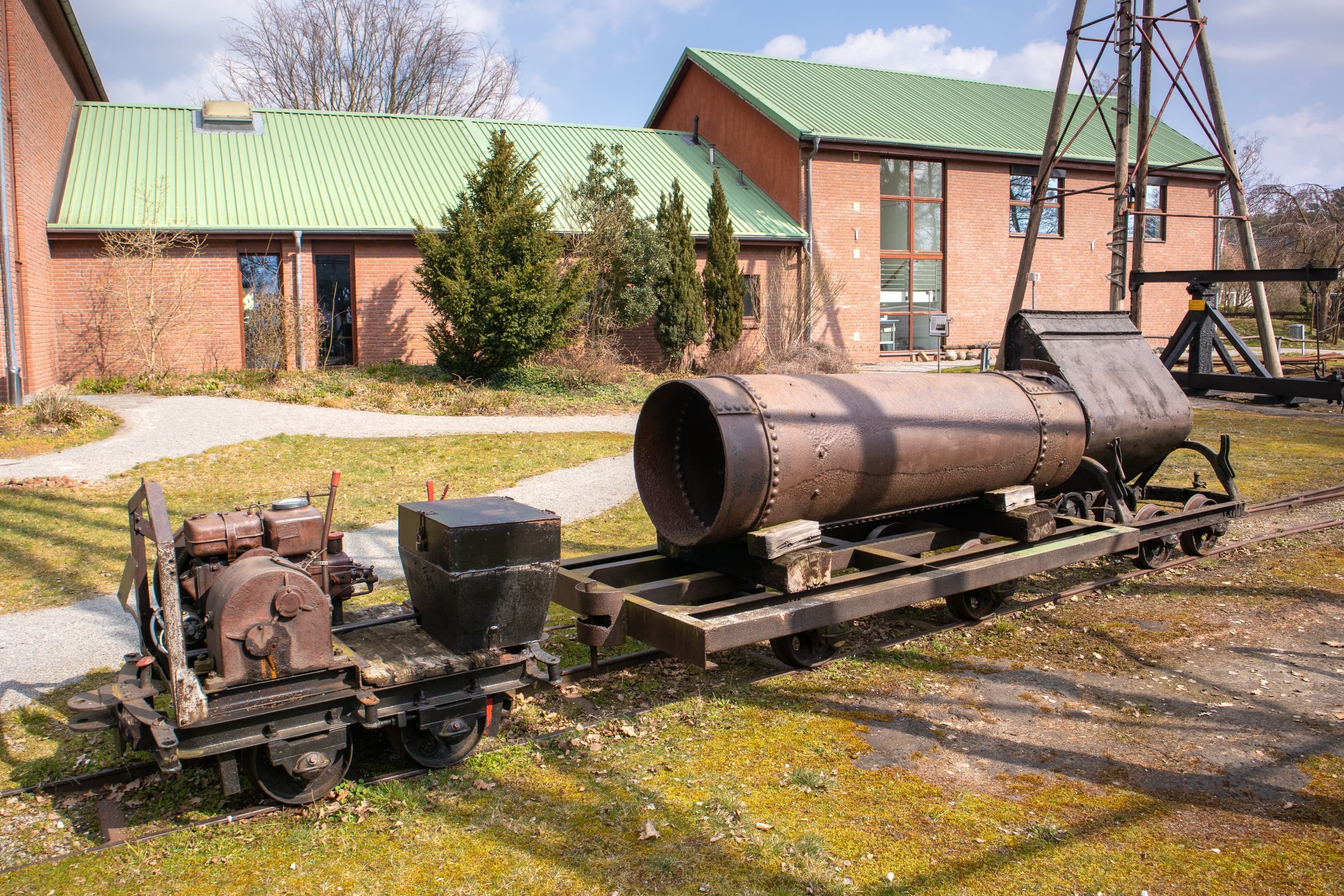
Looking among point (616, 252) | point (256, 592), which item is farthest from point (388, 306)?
point (256, 592)

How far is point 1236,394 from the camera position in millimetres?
20766

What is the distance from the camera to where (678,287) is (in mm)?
21844

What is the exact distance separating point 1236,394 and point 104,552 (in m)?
21.7

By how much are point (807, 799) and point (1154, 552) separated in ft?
17.5

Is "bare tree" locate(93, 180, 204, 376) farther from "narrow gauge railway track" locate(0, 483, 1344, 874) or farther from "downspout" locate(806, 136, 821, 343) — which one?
"narrow gauge railway track" locate(0, 483, 1344, 874)

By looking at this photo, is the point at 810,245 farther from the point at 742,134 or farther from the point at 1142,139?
the point at 1142,139

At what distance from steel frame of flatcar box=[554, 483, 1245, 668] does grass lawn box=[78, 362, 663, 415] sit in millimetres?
11460

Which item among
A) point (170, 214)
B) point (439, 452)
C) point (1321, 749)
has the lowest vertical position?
point (1321, 749)

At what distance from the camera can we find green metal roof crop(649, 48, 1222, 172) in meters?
26.0

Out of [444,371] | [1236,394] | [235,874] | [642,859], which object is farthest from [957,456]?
[1236,394]

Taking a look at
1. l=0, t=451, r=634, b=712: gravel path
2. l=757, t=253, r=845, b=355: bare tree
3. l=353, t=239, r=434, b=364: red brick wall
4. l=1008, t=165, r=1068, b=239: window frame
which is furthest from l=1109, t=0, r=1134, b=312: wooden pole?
l=353, t=239, r=434, b=364: red brick wall

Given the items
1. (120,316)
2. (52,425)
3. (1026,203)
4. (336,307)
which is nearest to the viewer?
(52,425)

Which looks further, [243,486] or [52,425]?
[52,425]

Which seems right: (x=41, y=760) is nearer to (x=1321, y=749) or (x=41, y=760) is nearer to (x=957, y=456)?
(x=957, y=456)
